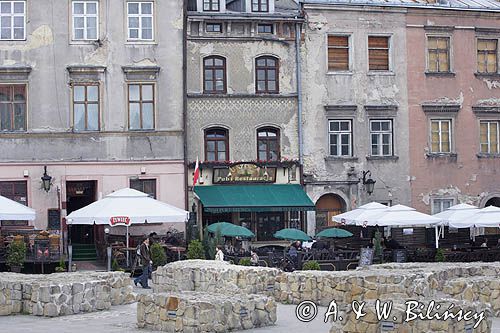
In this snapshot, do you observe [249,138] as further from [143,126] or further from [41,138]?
[41,138]

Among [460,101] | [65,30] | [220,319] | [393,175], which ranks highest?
[65,30]

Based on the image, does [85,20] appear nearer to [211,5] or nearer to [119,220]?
[211,5]

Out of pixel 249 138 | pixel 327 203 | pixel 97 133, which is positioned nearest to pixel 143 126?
pixel 97 133

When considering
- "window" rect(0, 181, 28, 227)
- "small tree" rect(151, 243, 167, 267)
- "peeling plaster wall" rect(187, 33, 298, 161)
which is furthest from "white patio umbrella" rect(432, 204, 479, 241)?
"window" rect(0, 181, 28, 227)

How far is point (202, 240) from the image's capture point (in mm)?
34281

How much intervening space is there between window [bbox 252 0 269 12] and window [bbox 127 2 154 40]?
4230 millimetres

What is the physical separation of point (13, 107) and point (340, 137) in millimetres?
12449

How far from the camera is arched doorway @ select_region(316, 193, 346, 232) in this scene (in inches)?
1515

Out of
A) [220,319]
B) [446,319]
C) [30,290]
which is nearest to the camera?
[446,319]

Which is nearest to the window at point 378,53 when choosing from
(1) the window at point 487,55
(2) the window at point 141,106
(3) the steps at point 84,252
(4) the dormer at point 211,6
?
(1) the window at point 487,55

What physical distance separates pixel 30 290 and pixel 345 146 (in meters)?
19.1

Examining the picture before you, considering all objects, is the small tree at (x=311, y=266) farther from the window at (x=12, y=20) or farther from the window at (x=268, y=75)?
the window at (x=12, y=20)

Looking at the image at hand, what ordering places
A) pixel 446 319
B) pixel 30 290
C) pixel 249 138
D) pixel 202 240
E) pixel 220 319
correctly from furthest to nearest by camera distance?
pixel 249 138 → pixel 202 240 → pixel 30 290 → pixel 220 319 → pixel 446 319

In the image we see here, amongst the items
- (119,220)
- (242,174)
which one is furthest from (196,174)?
(119,220)
